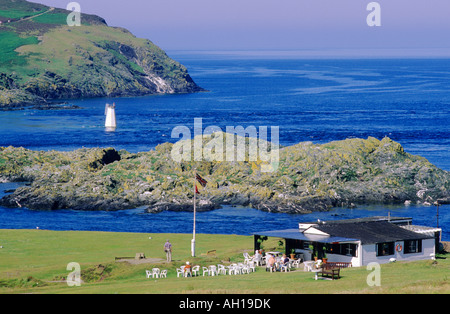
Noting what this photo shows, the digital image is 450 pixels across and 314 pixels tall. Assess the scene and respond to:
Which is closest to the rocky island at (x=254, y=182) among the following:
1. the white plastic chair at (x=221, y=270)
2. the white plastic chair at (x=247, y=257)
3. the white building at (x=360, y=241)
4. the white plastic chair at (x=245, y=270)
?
the white building at (x=360, y=241)

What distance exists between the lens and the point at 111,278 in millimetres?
40750

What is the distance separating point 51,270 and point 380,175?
50897 mm

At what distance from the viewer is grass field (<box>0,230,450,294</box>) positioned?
3450 centimetres

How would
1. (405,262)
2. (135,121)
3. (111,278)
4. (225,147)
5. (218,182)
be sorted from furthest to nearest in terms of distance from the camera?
(135,121) < (225,147) < (218,182) < (405,262) < (111,278)

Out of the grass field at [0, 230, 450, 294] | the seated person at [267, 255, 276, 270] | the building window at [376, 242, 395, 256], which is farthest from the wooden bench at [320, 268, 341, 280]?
the building window at [376, 242, 395, 256]

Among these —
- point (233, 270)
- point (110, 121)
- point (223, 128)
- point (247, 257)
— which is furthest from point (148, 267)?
point (110, 121)

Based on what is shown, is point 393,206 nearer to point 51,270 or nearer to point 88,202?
point 88,202

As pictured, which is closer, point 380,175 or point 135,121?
point 380,175

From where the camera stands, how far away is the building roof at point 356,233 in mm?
44959

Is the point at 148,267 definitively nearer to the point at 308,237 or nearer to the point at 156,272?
the point at 156,272

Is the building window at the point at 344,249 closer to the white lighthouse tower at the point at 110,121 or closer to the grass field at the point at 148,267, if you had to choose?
the grass field at the point at 148,267

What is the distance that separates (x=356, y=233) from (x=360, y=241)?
6.23 feet

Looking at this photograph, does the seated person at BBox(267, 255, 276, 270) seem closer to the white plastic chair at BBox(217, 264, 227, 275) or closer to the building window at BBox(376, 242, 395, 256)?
the white plastic chair at BBox(217, 264, 227, 275)
